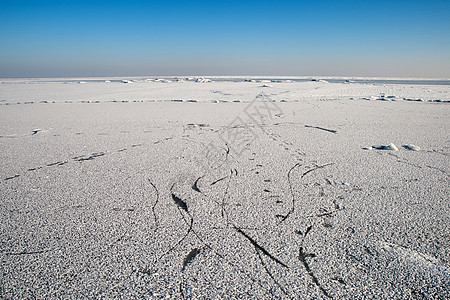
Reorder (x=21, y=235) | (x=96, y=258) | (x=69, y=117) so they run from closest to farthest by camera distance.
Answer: (x=96, y=258), (x=21, y=235), (x=69, y=117)

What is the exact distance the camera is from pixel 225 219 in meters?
1.83

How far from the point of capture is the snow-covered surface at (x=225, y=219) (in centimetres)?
129

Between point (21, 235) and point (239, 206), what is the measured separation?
55.4 inches

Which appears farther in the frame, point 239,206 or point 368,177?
point 368,177

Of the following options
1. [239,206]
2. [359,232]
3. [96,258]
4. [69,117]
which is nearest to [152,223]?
[96,258]

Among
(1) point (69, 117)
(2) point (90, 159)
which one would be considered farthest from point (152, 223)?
(1) point (69, 117)

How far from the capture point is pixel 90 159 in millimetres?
3098

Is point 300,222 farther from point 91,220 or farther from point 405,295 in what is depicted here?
point 91,220

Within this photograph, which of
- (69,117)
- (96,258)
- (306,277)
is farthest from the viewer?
(69,117)

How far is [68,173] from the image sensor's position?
2.66m

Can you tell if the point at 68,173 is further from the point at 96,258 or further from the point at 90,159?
the point at 96,258

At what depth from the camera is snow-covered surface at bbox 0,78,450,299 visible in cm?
129

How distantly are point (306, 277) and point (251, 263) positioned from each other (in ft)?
0.91

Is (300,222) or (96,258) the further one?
(300,222)
